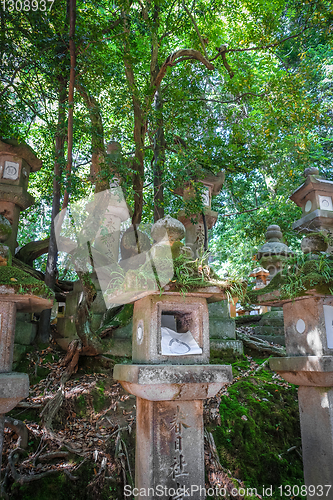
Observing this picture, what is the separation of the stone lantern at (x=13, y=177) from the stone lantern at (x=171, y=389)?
4.14 metres

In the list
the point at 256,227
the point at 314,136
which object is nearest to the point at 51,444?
the point at 256,227

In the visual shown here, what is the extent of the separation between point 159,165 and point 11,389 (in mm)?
4964

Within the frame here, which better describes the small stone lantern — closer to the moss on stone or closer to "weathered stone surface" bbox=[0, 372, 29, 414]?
the moss on stone

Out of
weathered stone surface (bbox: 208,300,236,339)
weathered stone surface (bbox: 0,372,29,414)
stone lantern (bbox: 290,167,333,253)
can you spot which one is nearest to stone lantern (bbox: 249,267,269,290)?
weathered stone surface (bbox: 208,300,236,339)

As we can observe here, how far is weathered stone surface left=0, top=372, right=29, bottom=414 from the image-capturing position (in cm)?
291

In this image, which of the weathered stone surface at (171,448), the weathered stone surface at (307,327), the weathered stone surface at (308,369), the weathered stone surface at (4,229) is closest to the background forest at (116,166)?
the weathered stone surface at (307,327)

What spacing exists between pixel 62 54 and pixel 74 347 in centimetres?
511

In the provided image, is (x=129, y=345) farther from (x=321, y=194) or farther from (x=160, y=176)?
(x=321, y=194)

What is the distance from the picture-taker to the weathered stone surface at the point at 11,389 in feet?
9.55

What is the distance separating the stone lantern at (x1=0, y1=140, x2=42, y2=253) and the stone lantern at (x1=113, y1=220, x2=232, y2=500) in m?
4.14

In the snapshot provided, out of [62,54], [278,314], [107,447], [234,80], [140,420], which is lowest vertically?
[107,447]

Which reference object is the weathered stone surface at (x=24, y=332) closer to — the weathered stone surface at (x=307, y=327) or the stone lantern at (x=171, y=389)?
the stone lantern at (x=171, y=389)

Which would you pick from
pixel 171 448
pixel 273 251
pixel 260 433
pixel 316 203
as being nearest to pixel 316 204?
pixel 316 203

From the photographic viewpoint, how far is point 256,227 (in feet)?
35.3
